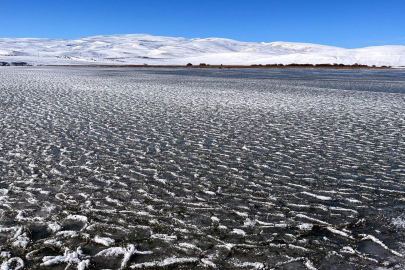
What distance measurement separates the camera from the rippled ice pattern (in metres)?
4.37

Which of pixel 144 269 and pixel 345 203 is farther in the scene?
pixel 345 203

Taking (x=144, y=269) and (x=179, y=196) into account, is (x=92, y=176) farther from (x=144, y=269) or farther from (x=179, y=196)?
(x=144, y=269)

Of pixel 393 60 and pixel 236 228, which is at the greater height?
pixel 393 60

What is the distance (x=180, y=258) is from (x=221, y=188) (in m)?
2.38

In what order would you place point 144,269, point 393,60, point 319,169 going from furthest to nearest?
point 393,60 < point 319,169 < point 144,269

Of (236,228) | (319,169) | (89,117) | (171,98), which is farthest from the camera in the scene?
(171,98)

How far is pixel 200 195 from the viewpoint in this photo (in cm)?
617

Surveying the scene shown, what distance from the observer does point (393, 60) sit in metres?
96.5

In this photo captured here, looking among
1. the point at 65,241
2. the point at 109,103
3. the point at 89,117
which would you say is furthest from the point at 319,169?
the point at 109,103

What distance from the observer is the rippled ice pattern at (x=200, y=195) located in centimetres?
437

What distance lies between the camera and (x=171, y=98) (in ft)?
64.9

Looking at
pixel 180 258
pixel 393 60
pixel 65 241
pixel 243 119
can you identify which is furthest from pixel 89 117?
pixel 393 60

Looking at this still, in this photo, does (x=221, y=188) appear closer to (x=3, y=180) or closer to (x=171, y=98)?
(x=3, y=180)

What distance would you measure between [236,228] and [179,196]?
56.3 inches
